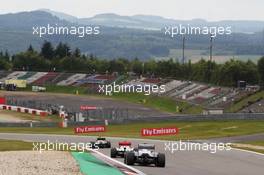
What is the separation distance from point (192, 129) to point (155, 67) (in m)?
100

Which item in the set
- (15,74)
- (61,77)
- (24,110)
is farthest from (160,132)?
(15,74)

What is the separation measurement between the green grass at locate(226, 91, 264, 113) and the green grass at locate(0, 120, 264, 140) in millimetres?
24683

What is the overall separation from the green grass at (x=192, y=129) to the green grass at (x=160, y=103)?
2545cm

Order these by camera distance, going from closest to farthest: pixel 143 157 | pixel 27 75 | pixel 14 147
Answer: pixel 143 157
pixel 14 147
pixel 27 75

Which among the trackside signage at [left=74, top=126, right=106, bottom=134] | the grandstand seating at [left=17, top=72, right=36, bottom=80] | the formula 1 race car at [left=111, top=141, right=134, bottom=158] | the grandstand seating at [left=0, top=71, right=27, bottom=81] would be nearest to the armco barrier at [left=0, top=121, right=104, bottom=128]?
the trackside signage at [left=74, top=126, right=106, bottom=134]

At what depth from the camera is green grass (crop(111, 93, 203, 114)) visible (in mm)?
92688

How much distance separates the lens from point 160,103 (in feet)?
347

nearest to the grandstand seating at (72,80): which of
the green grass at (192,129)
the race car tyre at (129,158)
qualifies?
the green grass at (192,129)

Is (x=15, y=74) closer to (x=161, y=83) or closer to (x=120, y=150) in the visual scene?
(x=161, y=83)

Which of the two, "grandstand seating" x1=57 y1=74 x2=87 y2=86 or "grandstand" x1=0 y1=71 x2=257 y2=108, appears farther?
"grandstand seating" x1=57 y1=74 x2=87 y2=86

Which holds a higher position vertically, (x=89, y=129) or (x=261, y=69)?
(x=261, y=69)

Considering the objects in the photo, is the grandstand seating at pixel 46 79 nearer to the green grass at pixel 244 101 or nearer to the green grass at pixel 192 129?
the green grass at pixel 244 101

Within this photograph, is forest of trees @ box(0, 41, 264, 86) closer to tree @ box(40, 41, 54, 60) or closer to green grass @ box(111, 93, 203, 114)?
tree @ box(40, 41, 54, 60)

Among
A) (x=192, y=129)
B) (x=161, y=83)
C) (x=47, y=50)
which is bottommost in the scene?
(x=192, y=129)
